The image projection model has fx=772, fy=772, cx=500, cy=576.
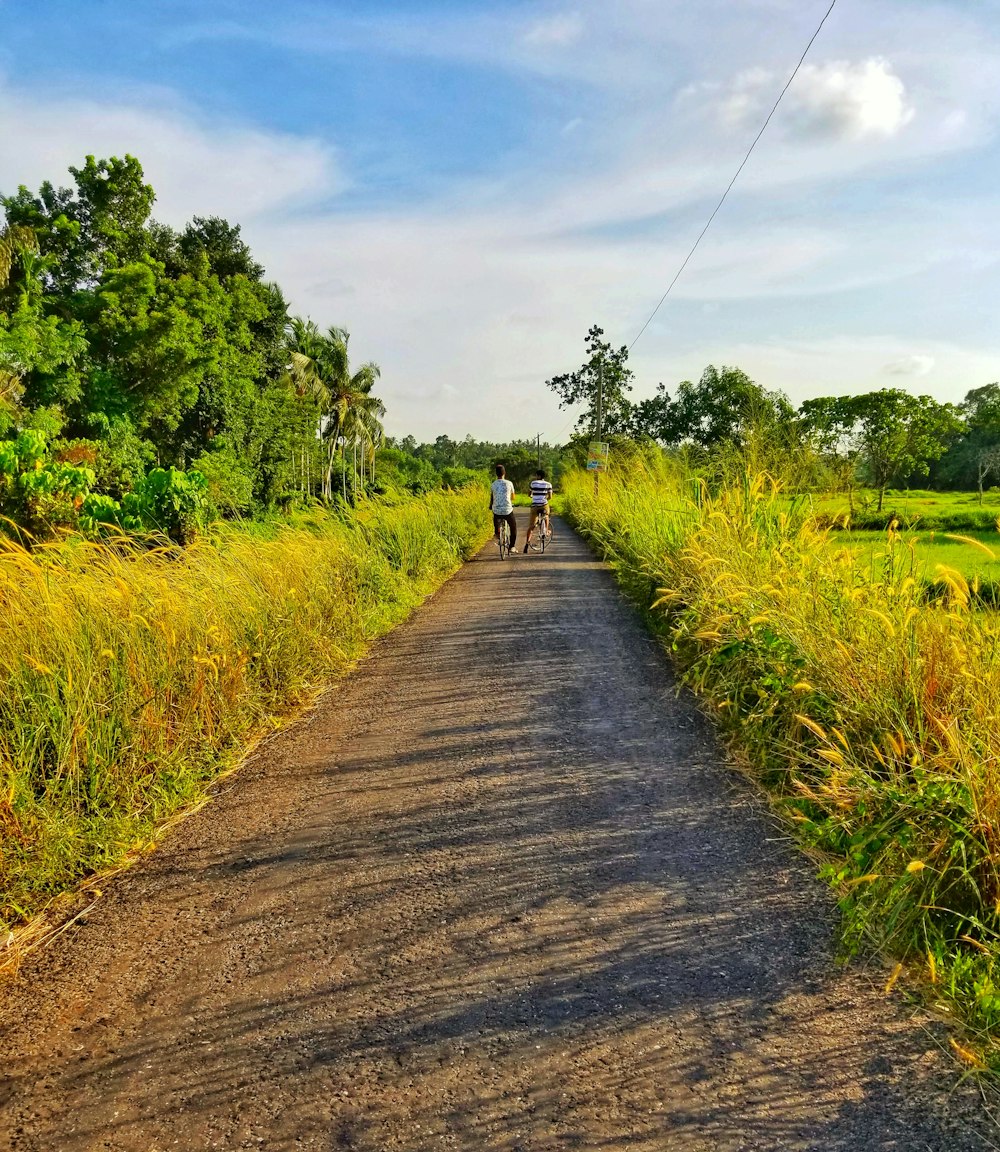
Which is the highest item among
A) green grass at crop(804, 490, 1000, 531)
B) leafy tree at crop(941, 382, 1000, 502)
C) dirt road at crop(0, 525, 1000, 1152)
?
leafy tree at crop(941, 382, 1000, 502)

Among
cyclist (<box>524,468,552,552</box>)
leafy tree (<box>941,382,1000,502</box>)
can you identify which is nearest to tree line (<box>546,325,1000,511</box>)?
leafy tree (<box>941,382,1000,502</box>)

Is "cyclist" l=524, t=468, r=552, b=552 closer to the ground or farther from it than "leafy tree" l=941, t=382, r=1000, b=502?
closer to the ground

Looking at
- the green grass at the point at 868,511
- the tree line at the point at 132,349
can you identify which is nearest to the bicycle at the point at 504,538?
the tree line at the point at 132,349

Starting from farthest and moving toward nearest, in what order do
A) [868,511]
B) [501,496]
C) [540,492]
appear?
1. [540,492]
2. [501,496]
3. [868,511]

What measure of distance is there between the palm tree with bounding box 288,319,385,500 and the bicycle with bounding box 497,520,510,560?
27499 millimetres

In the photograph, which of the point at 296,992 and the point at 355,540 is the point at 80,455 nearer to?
the point at 355,540

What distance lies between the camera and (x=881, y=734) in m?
3.40

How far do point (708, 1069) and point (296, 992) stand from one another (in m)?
1.24

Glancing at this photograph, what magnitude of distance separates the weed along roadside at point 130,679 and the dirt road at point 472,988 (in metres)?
0.28

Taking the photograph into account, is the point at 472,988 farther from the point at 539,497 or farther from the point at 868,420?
the point at 868,420

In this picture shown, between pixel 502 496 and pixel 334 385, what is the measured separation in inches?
1317

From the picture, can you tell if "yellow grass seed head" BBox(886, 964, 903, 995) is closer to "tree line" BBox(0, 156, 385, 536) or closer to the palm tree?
"tree line" BBox(0, 156, 385, 536)

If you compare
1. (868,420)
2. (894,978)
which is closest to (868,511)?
(894,978)

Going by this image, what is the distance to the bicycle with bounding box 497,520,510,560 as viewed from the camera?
1483 centimetres
